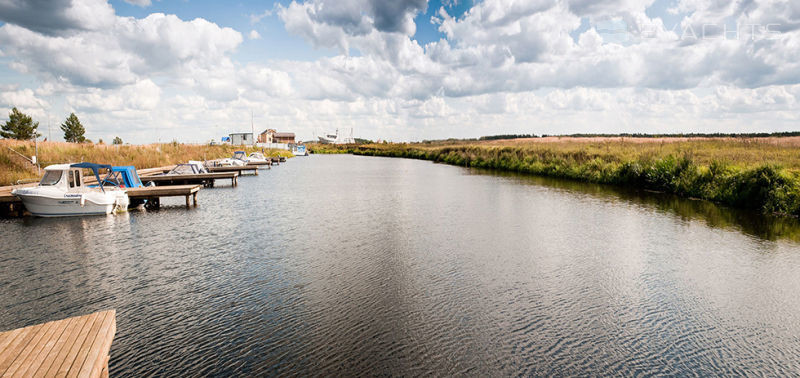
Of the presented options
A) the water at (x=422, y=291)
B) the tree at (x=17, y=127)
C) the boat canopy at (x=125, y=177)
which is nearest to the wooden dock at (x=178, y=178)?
the boat canopy at (x=125, y=177)

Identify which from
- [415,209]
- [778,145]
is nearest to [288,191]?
[415,209]

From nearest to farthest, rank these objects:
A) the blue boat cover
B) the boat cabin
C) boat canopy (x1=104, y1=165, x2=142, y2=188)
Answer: the boat cabin < boat canopy (x1=104, y1=165, x2=142, y2=188) < the blue boat cover

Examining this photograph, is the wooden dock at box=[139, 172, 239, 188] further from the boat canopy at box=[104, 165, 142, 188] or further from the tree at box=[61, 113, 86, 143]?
the tree at box=[61, 113, 86, 143]

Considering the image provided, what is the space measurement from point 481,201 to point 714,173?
13399mm

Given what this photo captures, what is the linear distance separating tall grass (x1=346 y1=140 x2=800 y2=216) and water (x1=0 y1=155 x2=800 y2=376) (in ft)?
10.0

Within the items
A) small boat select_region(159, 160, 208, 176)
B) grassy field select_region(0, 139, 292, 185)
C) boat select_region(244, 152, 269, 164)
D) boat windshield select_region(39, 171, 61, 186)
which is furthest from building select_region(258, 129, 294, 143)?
boat windshield select_region(39, 171, 61, 186)

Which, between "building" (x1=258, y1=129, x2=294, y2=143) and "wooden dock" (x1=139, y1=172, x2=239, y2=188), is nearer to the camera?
"wooden dock" (x1=139, y1=172, x2=239, y2=188)

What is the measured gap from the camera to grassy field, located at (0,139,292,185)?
28.2 metres

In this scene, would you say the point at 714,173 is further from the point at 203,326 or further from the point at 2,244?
the point at 2,244

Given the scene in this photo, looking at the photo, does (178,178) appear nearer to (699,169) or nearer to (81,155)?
(81,155)

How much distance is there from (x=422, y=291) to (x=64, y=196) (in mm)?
18333

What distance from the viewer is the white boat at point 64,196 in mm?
19328

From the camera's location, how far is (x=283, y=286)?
10.4 m

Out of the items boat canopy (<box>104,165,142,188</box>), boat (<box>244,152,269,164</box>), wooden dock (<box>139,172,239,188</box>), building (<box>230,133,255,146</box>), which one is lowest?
wooden dock (<box>139,172,239,188</box>)
